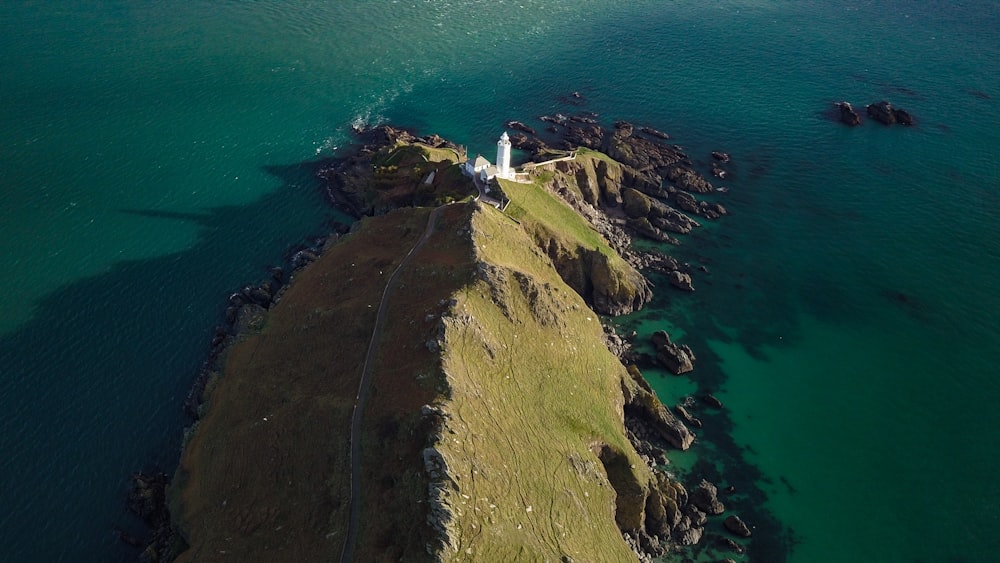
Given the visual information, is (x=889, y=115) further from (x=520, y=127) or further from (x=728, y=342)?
(x=728, y=342)

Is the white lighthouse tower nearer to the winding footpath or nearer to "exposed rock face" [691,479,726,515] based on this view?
the winding footpath

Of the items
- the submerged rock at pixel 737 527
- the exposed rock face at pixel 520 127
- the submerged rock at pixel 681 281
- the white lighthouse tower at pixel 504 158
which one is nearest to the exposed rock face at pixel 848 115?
the exposed rock face at pixel 520 127

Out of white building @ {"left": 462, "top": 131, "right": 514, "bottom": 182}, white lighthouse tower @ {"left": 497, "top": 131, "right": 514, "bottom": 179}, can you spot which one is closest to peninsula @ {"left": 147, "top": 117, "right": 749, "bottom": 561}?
white building @ {"left": 462, "top": 131, "right": 514, "bottom": 182}

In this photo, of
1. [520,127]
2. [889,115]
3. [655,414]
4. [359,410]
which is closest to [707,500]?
[655,414]

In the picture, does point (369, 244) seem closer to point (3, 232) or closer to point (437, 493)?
point (437, 493)

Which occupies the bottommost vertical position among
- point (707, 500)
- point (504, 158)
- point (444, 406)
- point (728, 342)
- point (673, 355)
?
point (707, 500)

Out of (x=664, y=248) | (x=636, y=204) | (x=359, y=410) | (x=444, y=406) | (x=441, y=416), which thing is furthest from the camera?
(x=636, y=204)
